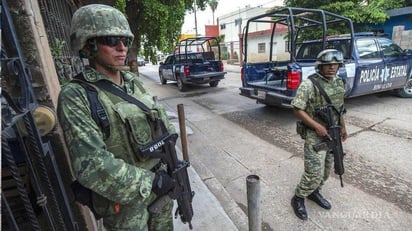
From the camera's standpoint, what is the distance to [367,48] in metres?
5.65

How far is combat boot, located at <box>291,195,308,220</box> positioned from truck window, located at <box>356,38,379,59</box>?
4432 mm

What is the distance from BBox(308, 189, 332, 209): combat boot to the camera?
8.23ft

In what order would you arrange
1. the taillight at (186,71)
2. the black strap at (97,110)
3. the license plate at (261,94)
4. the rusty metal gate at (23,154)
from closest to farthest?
the rusty metal gate at (23,154) → the black strap at (97,110) → the license plate at (261,94) → the taillight at (186,71)

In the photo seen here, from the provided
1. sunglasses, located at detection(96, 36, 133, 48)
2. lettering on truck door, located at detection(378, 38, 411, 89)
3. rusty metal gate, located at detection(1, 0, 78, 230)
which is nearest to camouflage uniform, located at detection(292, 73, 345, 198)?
sunglasses, located at detection(96, 36, 133, 48)

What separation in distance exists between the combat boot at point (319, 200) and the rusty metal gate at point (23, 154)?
226cm

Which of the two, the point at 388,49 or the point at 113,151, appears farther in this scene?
the point at 388,49

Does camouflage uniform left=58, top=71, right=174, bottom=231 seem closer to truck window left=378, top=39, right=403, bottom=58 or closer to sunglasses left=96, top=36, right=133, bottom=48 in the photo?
sunglasses left=96, top=36, right=133, bottom=48

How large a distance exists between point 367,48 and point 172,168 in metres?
6.11

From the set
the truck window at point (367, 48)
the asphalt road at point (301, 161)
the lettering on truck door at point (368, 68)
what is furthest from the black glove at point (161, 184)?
the truck window at point (367, 48)

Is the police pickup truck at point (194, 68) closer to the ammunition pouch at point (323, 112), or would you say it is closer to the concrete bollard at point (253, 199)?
the ammunition pouch at point (323, 112)

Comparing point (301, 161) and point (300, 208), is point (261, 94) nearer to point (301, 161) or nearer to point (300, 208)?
point (301, 161)

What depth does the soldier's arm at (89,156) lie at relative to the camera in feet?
3.51

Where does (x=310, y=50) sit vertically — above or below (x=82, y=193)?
above

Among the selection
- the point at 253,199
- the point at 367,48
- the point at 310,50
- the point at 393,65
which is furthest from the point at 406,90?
the point at 253,199
